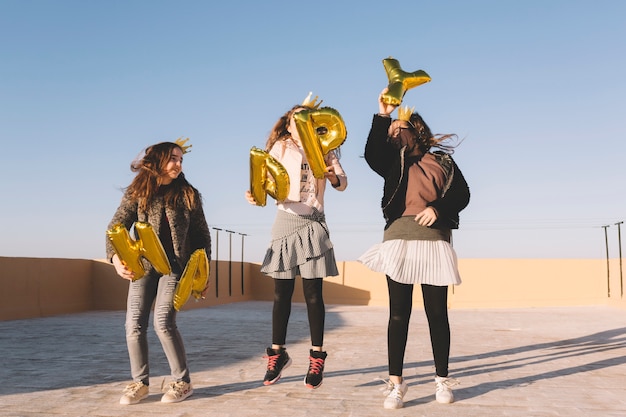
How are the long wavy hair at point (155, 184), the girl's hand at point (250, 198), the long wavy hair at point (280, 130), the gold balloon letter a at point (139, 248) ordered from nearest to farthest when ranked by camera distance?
1. the gold balloon letter a at point (139, 248)
2. the long wavy hair at point (155, 184)
3. the girl's hand at point (250, 198)
4. the long wavy hair at point (280, 130)

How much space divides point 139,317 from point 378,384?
1.53m

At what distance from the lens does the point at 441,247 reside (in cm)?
336

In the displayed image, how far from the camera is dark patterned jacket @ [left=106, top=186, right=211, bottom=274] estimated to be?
344 centimetres

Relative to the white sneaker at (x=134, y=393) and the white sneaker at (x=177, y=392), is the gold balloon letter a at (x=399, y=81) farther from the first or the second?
the white sneaker at (x=134, y=393)

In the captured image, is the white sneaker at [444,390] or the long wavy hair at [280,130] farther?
the long wavy hair at [280,130]

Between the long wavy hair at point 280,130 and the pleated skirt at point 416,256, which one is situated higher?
the long wavy hair at point 280,130

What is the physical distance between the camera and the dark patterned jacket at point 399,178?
11.0ft

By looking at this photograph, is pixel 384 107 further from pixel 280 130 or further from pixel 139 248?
pixel 139 248

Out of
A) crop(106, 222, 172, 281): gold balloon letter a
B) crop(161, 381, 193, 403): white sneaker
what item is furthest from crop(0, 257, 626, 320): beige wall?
crop(106, 222, 172, 281): gold balloon letter a

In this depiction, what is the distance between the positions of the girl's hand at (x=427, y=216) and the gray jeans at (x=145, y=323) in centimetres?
135

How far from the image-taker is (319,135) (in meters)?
3.54

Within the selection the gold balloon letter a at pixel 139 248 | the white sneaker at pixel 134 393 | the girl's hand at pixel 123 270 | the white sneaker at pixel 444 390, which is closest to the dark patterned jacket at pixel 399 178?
the white sneaker at pixel 444 390

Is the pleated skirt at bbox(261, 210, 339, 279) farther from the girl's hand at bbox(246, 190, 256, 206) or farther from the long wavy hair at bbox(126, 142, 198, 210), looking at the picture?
the long wavy hair at bbox(126, 142, 198, 210)

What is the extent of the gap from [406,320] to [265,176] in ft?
3.66
